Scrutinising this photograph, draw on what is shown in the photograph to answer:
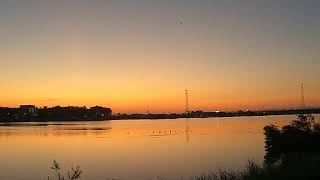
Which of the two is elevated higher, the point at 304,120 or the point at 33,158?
the point at 304,120

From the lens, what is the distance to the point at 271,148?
49312 mm

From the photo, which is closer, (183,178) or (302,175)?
(302,175)

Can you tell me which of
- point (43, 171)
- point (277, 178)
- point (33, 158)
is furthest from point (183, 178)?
point (33, 158)

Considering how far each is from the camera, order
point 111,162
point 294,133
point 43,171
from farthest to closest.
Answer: point 294,133
point 111,162
point 43,171

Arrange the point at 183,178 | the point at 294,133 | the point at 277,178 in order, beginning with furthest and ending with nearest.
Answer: the point at 294,133
the point at 183,178
the point at 277,178

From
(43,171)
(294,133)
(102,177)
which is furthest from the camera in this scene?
(294,133)

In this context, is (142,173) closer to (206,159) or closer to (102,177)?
(102,177)

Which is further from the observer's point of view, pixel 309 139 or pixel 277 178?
pixel 309 139

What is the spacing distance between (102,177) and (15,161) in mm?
16327

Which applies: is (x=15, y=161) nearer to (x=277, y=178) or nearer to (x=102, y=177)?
(x=102, y=177)

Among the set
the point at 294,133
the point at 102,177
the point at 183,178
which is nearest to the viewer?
the point at 183,178

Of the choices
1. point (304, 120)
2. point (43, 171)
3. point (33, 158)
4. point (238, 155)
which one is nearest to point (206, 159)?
point (238, 155)

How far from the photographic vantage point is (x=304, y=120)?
4881cm

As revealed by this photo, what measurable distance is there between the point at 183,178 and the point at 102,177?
21.3ft
